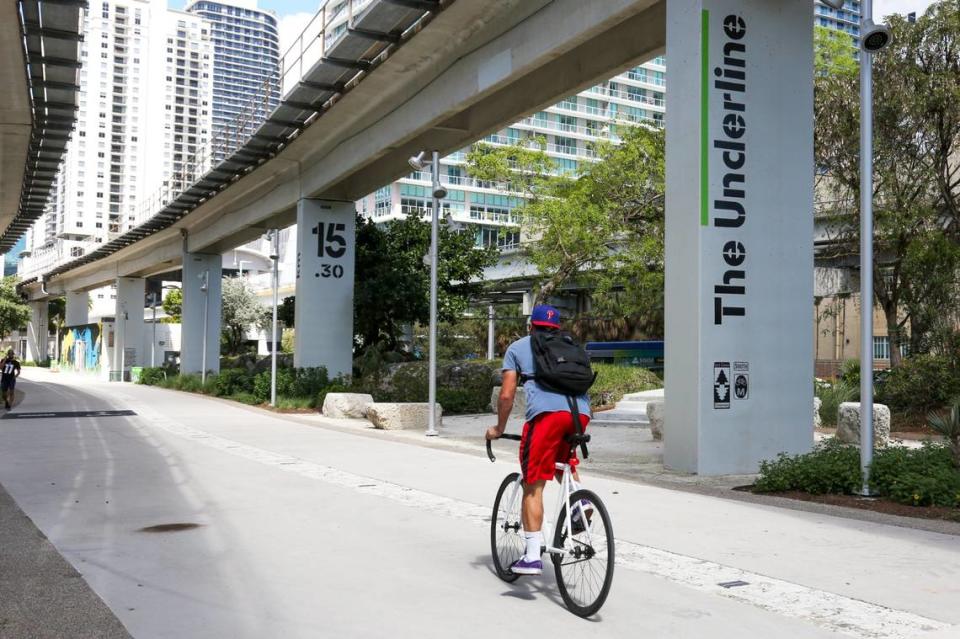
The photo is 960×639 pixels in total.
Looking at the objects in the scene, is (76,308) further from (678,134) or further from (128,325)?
(678,134)

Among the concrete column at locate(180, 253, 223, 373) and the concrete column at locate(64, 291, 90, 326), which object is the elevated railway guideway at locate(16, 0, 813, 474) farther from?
the concrete column at locate(64, 291, 90, 326)

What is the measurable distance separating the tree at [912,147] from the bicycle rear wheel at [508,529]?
18.6 meters

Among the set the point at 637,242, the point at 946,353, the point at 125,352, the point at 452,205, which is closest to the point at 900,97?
the point at 946,353

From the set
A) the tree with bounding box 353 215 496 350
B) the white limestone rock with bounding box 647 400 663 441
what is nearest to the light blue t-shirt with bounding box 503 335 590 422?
the white limestone rock with bounding box 647 400 663 441

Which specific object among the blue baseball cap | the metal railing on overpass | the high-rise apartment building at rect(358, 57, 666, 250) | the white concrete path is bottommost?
the white concrete path

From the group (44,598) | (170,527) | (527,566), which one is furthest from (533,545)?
(170,527)

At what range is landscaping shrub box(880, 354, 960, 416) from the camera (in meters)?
19.0

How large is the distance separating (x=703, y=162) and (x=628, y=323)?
46043 mm

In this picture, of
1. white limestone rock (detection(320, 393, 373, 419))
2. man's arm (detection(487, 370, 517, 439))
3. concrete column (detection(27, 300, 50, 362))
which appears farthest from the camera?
concrete column (detection(27, 300, 50, 362))

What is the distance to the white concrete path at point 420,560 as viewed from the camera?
498 cm

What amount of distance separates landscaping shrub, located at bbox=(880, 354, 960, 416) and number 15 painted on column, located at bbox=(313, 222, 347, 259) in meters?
15.8

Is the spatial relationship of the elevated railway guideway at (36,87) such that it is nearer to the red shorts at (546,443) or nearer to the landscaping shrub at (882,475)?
the red shorts at (546,443)

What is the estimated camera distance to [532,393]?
5.45 meters

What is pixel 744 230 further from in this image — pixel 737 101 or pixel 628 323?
pixel 628 323
